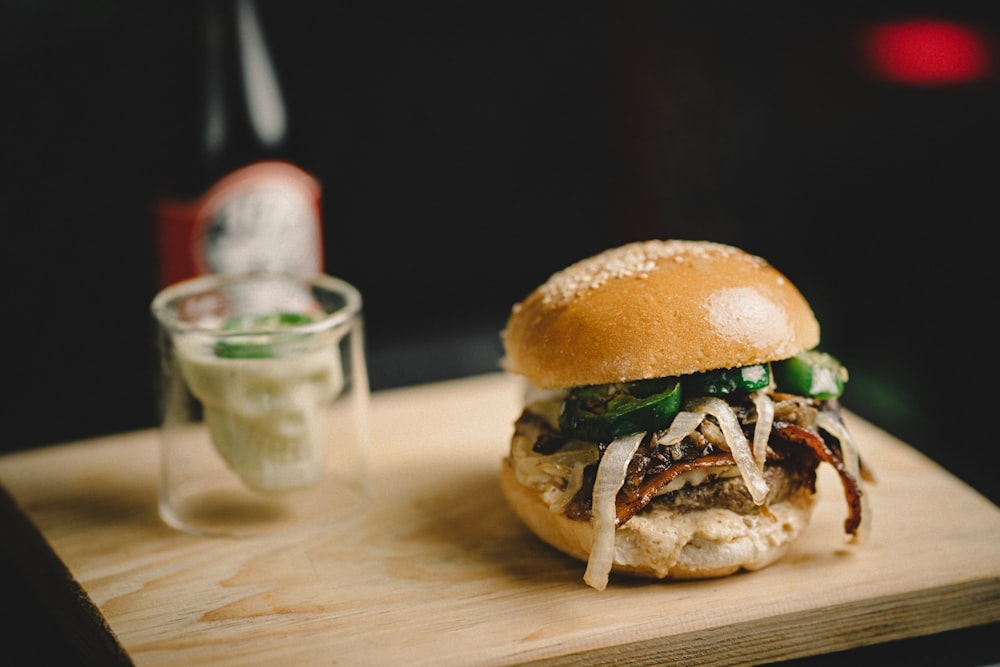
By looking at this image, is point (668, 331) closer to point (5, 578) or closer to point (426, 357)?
point (5, 578)

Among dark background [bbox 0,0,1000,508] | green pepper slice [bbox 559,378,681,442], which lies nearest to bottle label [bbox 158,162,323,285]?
dark background [bbox 0,0,1000,508]

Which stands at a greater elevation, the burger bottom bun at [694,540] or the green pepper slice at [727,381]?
the green pepper slice at [727,381]

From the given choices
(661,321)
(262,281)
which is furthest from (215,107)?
(661,321)

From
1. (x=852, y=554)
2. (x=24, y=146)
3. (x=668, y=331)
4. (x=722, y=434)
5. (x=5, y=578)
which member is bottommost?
(x=5, y=578)

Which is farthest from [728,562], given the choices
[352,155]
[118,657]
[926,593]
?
[352,155]

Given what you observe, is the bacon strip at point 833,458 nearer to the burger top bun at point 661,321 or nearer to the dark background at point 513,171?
the burger top bun at point 661,321

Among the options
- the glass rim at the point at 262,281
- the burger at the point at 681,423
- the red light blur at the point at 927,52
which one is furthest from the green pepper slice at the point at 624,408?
the red light blur at the point at 927,52
